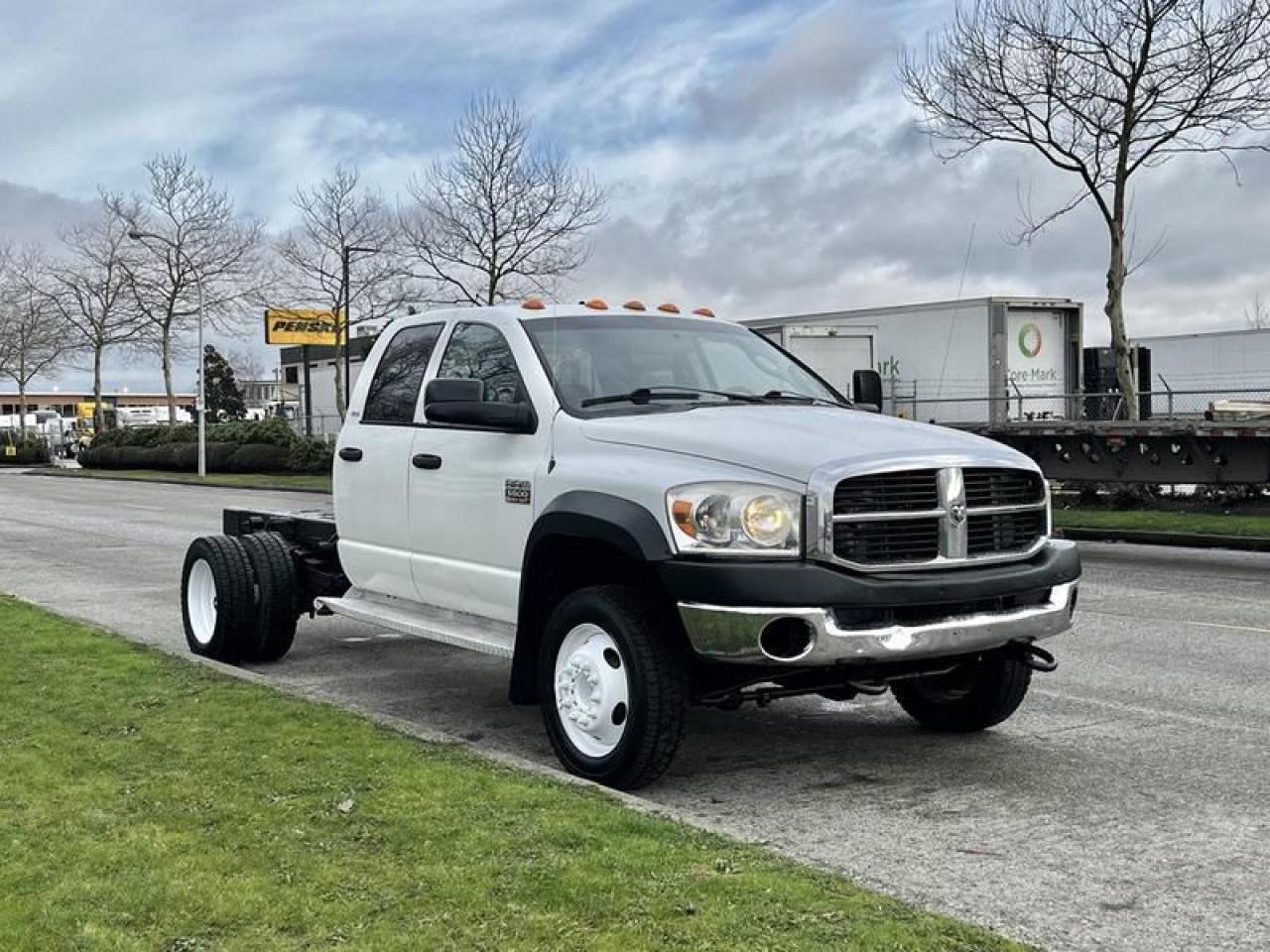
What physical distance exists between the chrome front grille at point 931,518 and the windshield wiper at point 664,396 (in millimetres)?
1242

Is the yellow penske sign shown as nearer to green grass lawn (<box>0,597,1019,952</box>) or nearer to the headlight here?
green grass lawn (<box>0,597,1019,952</box>)

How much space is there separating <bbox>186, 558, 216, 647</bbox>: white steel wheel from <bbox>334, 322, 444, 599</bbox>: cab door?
4.73 ft

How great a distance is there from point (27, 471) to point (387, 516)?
181 ft

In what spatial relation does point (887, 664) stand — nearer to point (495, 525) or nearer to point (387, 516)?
point (495, 525)

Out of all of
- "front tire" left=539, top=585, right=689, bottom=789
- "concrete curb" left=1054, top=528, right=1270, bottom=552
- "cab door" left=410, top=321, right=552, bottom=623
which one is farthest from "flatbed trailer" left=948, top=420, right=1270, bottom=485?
"front tire" left=539, top=585, right=689, bottom=789

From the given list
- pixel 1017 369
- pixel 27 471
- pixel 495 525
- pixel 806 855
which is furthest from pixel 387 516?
pixel 27 471

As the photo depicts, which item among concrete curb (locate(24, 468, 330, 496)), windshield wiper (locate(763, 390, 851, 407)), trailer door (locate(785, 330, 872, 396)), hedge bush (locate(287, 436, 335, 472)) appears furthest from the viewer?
hedge bush (locate(287, 436, 335, 472))

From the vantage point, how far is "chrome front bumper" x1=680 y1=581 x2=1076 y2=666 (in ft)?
17.0

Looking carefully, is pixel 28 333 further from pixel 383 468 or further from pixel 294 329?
pixel 383 468

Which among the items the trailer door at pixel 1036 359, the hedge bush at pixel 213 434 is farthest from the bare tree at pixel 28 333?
the trailer door at pixel 1036 359

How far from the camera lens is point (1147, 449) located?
16891 millimetres

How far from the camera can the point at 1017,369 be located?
28.2 meters

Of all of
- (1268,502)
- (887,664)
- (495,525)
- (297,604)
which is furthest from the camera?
(1268,502)

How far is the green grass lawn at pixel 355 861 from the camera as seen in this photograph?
12.6 feet
